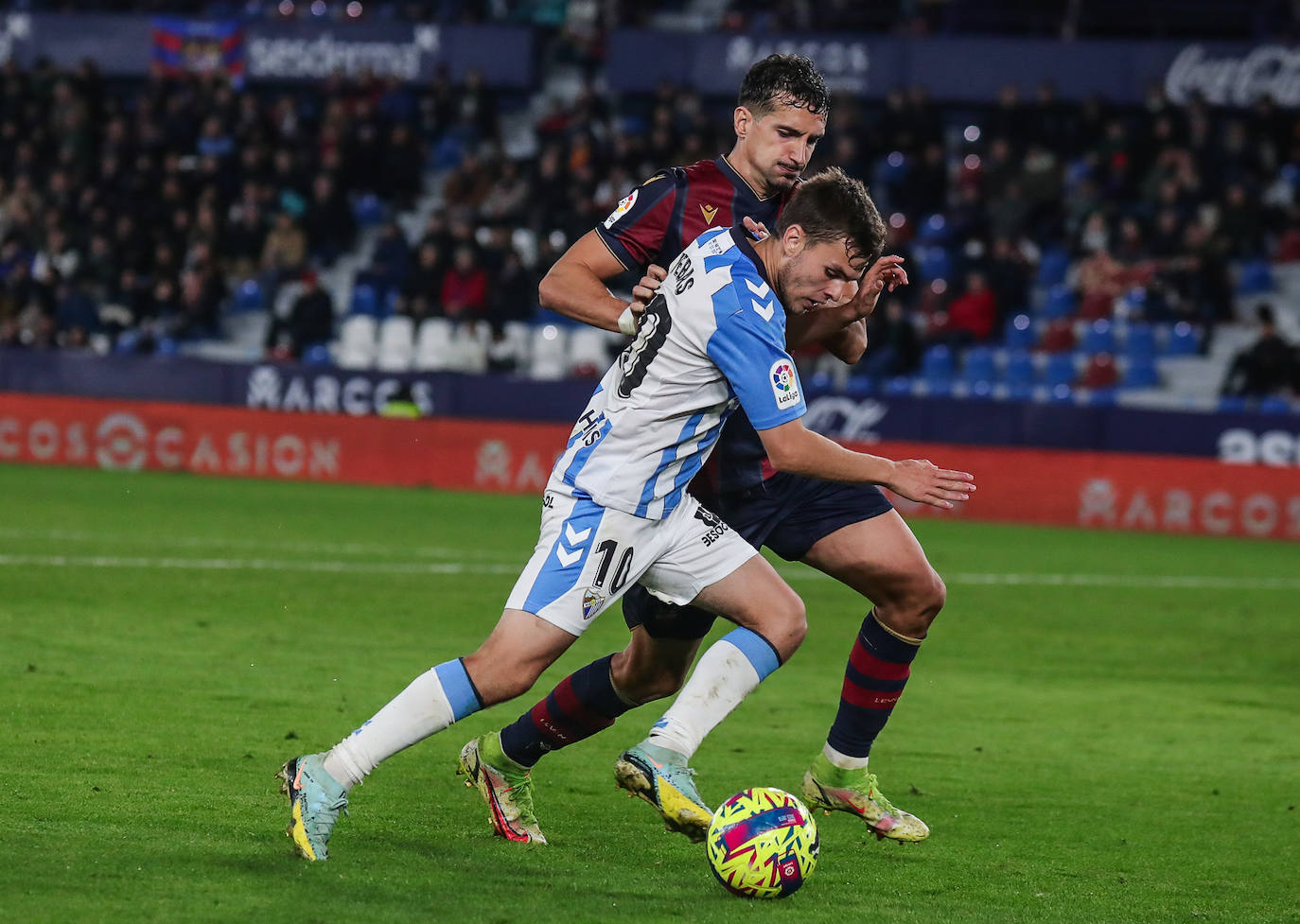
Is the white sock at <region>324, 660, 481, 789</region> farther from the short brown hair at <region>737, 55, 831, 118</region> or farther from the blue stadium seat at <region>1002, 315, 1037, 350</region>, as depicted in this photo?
the blue stadium seat at <region>1002, 315, 1037, 350</region>

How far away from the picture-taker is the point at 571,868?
487 cm

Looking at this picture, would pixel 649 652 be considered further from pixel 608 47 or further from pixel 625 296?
pixel 608 47

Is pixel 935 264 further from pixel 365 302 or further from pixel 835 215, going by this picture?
pixel 835 215

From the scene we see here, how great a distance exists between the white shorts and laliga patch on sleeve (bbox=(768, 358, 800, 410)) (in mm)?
498

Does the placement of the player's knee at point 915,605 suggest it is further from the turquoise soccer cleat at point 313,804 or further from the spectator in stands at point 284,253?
the spectator in stands at point 284,253

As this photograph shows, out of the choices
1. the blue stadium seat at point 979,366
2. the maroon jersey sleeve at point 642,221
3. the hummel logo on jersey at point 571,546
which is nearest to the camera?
the hummel logo on jersey at point 571,546

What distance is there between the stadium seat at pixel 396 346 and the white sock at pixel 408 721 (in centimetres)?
1737

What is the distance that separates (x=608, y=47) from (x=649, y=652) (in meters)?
22.3

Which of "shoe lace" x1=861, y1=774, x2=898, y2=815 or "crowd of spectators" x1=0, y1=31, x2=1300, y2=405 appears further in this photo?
"crowd of spectators" x1=0, y1=31, x2=1300, y2=405

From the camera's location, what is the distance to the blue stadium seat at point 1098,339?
68.1 feet

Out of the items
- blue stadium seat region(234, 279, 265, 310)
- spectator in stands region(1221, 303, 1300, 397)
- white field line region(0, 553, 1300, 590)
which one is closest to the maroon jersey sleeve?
white field line region(0, 553, 1300, 590)

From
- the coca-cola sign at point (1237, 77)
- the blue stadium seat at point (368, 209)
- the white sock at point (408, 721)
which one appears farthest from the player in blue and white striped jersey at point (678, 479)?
the blue stadium seat at point (368, 209)

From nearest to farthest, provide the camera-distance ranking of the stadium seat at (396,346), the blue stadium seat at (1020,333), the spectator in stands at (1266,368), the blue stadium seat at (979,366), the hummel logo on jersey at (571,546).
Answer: the hummel logo on jersey at (571,546) → the spectator in stands at (1266,368) → the blue stadium seat at (979,366) → the blue stadium seat at (1020,333) → the stadium seat at (396,346)

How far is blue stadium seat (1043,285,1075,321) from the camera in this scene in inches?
838
